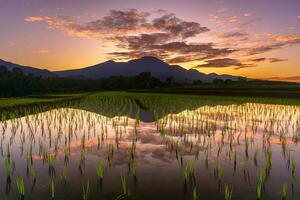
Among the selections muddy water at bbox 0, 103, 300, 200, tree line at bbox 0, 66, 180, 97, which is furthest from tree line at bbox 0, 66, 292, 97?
muddy water at bbox 0, 103, 300, 200

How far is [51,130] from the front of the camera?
15.5m

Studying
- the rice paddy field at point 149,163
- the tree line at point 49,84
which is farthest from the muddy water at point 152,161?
the tree line at point 49,84

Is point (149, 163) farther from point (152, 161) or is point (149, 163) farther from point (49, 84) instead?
point (49, 84)

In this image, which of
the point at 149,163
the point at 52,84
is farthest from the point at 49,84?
the point at 149,163

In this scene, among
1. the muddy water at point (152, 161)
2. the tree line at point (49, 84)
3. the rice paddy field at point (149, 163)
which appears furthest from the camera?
the tree line at point (49, 84)

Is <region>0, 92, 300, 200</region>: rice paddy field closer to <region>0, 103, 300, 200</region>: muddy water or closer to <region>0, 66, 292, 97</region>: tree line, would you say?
<region>0, 103, 300, 200</region>: muddy water

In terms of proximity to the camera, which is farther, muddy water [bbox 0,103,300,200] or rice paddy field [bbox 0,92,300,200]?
muddy water [bbox 0,103,300,200]

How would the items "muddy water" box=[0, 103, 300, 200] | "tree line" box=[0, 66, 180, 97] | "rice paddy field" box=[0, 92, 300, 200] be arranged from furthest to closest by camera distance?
1. "tree line" box=[0, 66, 180, 97]
2. "muddy water" box=[0, 103, 300, 200]
3. "rice paddy field" box=[0, 92, 300, 200]

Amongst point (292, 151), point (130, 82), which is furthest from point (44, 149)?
point (130, 82)

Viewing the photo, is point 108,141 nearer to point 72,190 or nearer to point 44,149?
point 44,149

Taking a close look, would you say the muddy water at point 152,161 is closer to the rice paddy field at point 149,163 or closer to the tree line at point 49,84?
the rice paddy field at point 149,163

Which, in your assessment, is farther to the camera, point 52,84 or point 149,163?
point 52,84

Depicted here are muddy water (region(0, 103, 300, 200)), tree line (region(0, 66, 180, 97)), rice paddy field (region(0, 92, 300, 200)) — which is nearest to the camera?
rice paddy field (region(0, 92, 300, 200))

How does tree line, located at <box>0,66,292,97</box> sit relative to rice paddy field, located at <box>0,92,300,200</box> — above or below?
above
